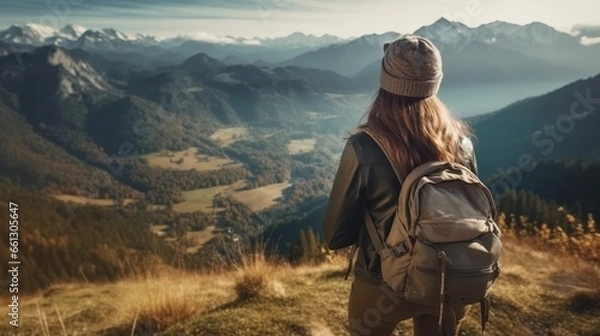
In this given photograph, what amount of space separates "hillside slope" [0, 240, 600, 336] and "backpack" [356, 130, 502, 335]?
2267 millimetres

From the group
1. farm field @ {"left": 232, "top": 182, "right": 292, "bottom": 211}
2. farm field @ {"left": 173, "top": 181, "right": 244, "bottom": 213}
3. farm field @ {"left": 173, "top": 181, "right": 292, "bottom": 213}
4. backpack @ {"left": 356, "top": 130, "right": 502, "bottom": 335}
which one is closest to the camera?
backpack @ {"left": 356, "top": 130, "right": 502, "bottom": 335}

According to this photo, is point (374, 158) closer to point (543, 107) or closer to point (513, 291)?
point (513, 291)

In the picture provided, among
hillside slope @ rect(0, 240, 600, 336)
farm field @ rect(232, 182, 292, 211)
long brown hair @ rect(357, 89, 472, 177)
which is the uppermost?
long brown hair @ rect(357, 89, 472, 177)

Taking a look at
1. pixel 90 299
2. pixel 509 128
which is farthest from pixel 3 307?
pixel 509 128

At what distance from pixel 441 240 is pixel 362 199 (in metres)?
0.48

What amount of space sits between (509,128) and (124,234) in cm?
14804

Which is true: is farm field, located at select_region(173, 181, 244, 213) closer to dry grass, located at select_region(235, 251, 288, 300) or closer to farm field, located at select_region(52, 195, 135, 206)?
farm field, located at select_region(52, 195, 135, 206)

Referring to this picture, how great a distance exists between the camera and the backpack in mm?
2072

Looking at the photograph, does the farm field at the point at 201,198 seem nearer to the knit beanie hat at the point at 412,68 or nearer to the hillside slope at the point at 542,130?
the hillside slope at the point at 542,130

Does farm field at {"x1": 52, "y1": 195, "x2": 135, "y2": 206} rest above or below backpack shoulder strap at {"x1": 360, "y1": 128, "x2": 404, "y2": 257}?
below

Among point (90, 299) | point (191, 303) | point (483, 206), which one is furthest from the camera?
point (90, 299)

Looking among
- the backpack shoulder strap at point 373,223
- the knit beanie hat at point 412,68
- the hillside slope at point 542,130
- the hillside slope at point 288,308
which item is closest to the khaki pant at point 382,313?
the backpack shoulder strap at point 373,223

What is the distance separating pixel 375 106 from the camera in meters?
2.47

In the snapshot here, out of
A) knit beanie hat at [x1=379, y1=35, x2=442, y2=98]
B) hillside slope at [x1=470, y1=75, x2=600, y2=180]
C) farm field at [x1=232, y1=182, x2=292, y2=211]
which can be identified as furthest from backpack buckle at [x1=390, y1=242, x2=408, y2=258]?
farm field at [x1=232, y1=182, x2=292, y2=211]
